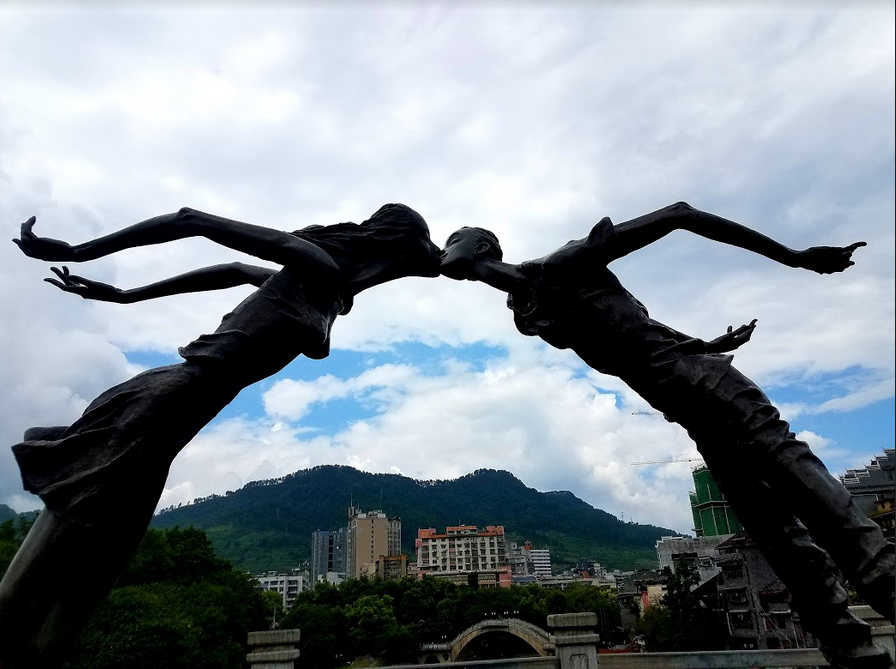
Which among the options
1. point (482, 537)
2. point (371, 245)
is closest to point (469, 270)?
point (371, 245)

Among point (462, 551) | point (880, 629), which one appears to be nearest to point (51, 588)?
point (880, 629)

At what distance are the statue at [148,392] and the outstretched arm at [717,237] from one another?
1.19 m

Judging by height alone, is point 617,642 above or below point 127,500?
below

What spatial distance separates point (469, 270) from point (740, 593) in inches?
1441

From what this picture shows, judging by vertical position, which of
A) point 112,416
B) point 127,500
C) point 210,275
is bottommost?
point 127,500

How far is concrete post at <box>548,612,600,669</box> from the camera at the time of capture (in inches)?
230

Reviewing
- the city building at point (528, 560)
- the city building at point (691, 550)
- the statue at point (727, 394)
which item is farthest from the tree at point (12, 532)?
the city building at point (528, 560)

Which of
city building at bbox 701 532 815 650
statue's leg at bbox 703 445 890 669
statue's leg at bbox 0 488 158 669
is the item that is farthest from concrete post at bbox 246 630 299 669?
city building at bbox 701 532 815 650

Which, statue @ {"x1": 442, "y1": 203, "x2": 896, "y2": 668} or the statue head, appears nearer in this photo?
statue @ {"x1": 442, "y1": 203, "x2": 896, "y2": 668}

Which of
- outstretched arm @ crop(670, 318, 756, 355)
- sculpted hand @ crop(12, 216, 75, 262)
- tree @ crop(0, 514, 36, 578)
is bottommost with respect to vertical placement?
outstretched arm @ crop(670, 318, 756, 355)

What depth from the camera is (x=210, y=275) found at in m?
3.50

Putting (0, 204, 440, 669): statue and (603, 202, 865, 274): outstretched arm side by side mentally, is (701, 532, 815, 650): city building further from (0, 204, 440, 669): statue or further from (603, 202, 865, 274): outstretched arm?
(0, 204, 440, 669): statue

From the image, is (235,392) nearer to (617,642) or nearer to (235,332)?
(235,332)

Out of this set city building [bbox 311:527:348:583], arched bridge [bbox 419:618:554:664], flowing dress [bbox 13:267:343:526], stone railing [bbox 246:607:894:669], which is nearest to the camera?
flowing dress [bbox 13:267:343:526]
